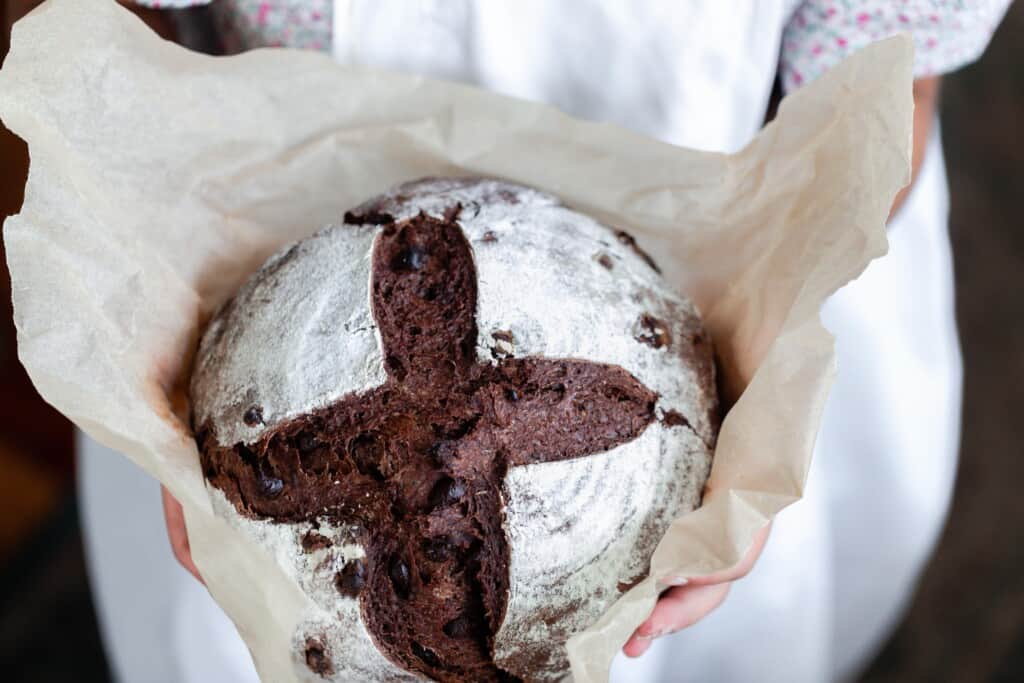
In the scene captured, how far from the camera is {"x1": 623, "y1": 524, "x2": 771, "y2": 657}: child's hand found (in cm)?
102

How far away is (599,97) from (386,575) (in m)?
0.60

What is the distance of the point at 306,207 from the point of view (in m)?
1.21

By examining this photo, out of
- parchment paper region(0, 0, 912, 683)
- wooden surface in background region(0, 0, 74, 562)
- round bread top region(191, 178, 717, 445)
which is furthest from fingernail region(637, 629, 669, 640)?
wooden surface in background region(0, 0, 74, 562)

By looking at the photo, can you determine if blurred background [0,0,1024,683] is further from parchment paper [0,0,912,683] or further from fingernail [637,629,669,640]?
fingernail [637,629,669,640]

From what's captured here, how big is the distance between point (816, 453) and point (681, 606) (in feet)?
1.69

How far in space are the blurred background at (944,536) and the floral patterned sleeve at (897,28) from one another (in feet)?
4.62

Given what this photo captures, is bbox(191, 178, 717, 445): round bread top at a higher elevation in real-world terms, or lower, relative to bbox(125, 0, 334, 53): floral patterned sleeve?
lower

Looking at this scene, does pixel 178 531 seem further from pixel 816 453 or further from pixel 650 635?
pixel 816 453

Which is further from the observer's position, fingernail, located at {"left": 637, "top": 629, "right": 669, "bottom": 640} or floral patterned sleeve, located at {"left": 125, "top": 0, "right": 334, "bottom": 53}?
floral patterned sleeve, located at {"left": 125, "top": 0, "right": 334, "bottom": 53}

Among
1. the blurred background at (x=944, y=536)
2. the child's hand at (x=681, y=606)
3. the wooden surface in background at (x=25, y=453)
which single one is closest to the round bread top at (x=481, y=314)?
the child's hand at (x=681, y=606)


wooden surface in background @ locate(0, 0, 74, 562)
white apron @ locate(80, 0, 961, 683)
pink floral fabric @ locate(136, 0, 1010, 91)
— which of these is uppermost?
pink floral fabric @ locate(136, 0, 1010, 91)

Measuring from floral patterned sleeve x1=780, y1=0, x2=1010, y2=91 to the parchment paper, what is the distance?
0.49 ft

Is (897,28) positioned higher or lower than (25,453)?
higher

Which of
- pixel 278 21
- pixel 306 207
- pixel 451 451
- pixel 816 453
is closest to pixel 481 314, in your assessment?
pixel 451 451
